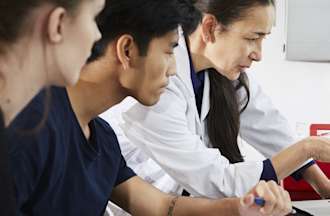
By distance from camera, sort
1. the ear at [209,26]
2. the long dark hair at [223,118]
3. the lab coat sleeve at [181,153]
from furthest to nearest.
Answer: the long dark hair at [223,118]
the ear at [209,26]
the lab coat sleeve at [181,153]

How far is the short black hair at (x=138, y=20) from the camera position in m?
1.00

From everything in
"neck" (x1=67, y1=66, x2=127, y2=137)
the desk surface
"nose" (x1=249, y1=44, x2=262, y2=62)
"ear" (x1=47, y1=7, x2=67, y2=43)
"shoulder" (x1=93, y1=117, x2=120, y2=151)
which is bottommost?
the desk surface

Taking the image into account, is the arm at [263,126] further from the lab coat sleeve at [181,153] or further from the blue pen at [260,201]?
the blue pen at [260,201]

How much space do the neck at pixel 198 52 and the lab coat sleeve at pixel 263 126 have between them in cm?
20

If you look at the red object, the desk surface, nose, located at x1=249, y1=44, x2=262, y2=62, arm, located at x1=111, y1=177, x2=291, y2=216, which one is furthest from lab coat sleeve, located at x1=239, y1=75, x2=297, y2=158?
arm, located at x1=111, y1=177, x2=291, y2=216

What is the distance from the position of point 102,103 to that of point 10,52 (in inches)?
16.5

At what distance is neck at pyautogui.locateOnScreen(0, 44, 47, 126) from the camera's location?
2.11 feet

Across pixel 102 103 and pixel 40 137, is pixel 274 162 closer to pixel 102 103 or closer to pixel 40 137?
pixel 102 103

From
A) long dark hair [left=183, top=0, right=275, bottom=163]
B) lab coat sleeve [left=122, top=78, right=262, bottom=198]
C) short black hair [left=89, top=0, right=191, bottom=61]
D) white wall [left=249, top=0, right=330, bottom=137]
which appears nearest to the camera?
short black hair [left=89, top=0, right=191, bottom=61]

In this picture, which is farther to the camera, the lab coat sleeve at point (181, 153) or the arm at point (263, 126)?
the arm at point (263, 126)

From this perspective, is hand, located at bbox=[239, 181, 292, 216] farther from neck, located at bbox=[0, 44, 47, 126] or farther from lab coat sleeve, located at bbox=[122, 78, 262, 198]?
neck, located at bbox=[0, 44, 47, 126]

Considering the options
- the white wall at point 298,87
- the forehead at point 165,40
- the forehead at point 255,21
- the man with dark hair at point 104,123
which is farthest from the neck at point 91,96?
the white wall at point 298,87

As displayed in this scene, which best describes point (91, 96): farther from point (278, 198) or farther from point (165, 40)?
point (278, 198)

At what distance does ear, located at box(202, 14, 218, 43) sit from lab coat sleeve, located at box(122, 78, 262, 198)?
185 millimetres
